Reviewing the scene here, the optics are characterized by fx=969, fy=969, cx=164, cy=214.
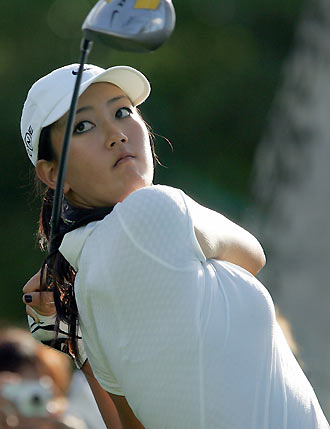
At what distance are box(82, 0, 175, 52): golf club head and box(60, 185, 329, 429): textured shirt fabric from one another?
274 mm

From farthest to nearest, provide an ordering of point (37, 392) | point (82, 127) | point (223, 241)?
point (37, 392)
point (82, 127)
point (223, 241)

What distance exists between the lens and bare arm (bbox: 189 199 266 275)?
5.96 ft

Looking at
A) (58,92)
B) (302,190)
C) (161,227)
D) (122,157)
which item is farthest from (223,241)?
(302,190)

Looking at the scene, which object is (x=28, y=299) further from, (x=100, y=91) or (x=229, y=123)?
(x=229, y=123)

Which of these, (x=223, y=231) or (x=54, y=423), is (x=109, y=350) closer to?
(x=223, y=231)

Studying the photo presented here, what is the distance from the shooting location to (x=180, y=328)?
172 centimetres

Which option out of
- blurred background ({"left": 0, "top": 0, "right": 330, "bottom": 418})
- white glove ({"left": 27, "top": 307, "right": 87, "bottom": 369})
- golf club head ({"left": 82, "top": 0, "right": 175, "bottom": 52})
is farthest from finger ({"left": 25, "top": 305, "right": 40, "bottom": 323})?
blurred background ({"left": 0, "top": 0, "right": 330, "bottom": 418})

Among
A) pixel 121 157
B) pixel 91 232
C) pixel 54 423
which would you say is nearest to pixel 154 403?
pixel 91 232

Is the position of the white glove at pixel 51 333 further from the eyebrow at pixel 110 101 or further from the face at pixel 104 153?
the eyebrow at pixel 110 101

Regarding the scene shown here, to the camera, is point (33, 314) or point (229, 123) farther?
point (229, 123)

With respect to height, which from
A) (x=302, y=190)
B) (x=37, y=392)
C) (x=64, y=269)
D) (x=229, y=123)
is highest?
(x=64, y=269)

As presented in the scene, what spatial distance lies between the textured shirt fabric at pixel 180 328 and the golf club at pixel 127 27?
8.2 inches

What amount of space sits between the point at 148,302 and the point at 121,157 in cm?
36

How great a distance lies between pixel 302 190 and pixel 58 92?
5.59 meters
